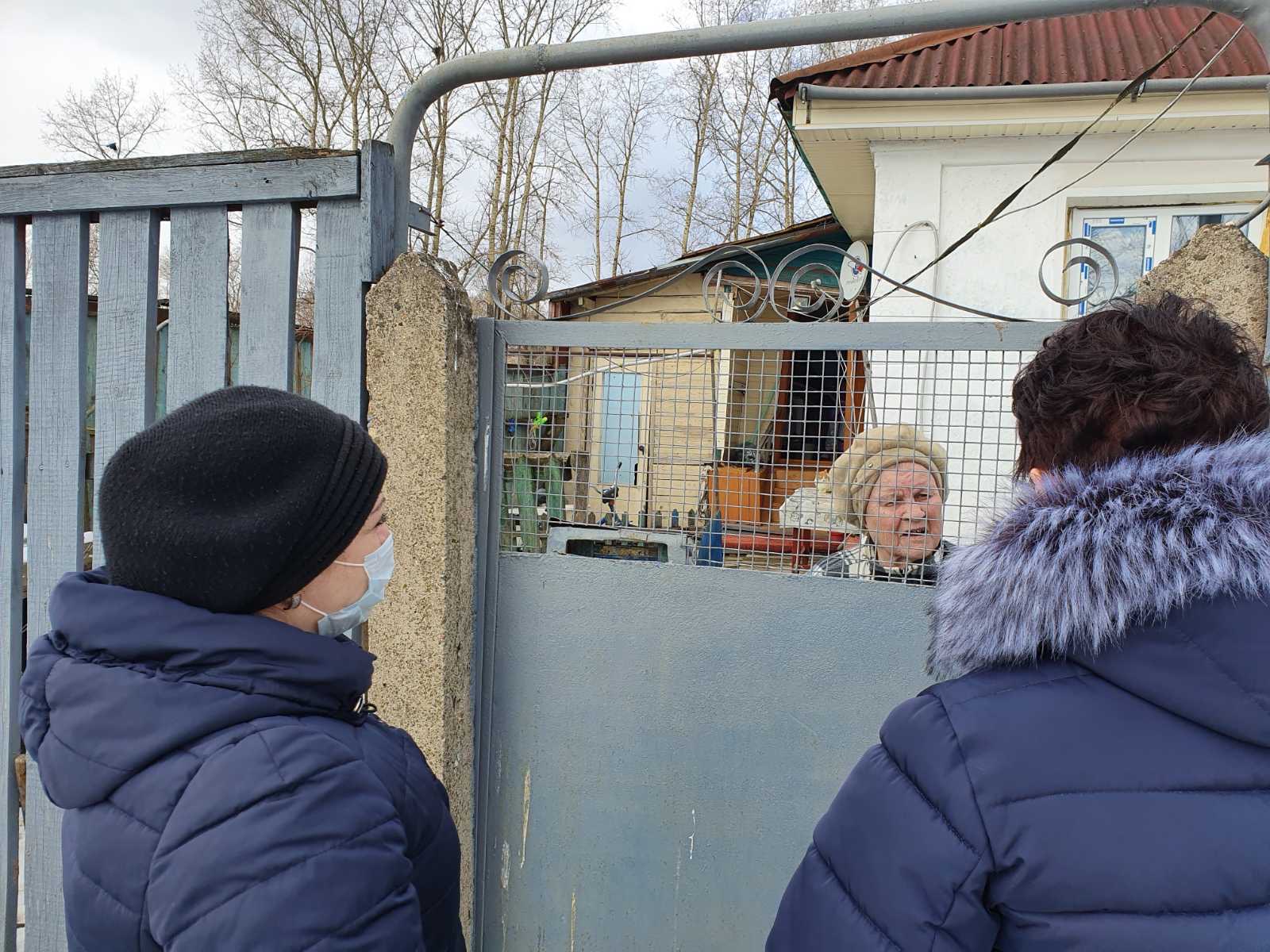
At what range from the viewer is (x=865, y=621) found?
245 centimetres

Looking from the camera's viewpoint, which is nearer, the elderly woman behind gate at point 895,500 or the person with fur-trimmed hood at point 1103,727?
the person with fur-trimmed hood at point 1103,727

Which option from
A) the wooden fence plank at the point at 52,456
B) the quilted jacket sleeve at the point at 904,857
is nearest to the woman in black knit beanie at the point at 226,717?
the quilted jacket sleeve at the point at 904,857

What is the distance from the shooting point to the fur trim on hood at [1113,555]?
3.36 feet

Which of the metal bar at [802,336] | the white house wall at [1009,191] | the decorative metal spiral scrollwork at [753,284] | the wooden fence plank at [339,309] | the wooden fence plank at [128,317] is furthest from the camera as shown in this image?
the white house wall at [1009,191]

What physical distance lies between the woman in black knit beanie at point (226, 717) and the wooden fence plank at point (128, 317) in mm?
1464

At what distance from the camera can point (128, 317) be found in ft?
8.52

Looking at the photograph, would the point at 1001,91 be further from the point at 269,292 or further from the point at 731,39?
the point at 269,292

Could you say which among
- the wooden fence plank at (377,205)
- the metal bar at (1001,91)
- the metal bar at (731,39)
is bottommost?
the wooden fence plank at (377,205)

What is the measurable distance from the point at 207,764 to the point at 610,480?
1.69 m

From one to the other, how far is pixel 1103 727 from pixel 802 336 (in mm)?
1569

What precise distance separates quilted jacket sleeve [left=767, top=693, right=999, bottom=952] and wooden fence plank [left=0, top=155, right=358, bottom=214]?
208cm

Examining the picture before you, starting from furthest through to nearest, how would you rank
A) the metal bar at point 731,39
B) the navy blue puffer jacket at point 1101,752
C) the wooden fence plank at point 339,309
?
the wooden fence plank at point 339,309
the metal bar at point 731,39
the navy blue puffer jacket at point 1101,752

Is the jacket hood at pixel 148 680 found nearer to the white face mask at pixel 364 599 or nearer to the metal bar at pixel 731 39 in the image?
the white face mask at pixel 364 599

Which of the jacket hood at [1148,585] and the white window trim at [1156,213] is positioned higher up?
the white window trim at [1156,213]
